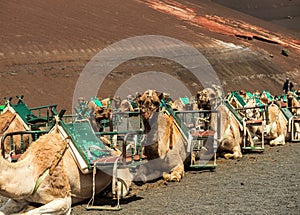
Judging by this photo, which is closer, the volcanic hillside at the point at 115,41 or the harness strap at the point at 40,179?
the harness strap at the point at 40,179

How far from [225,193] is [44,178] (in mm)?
3137

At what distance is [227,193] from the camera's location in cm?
877

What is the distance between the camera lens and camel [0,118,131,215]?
611 cm

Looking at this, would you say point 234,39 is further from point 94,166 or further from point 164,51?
point 94,166

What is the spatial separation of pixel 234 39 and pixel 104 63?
2604cm

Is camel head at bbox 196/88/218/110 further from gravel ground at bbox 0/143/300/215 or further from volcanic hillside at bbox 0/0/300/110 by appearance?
volcanic hillside at bbox 0/0/300/110

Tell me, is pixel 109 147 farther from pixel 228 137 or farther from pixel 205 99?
pixel 228 137

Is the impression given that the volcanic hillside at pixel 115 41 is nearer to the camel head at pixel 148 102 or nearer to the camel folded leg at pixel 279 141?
the camel folded leg at pixel 279 141

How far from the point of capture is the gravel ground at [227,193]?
7.74 metres

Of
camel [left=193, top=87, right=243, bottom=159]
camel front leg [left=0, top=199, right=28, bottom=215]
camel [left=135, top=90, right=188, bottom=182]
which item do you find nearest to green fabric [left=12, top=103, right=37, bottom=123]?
camel [left=135, top=90, right=188, bottom=182]

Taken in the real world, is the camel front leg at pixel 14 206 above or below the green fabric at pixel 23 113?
below

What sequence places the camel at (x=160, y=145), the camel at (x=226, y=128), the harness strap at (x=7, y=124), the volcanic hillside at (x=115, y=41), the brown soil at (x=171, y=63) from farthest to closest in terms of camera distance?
the volcanic hillside at (x=115, y=41) → the camel at (x=226, y=128) → the harness strap at (x=7, y=124) → the camel at (x=160, y=145) → the brown soil at (x=171, y=63)

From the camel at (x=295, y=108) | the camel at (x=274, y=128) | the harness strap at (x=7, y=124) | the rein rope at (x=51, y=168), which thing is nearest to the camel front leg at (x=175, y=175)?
the rein rope at (x=51, y=168)

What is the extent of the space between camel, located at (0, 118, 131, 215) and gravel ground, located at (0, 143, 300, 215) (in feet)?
2.46
